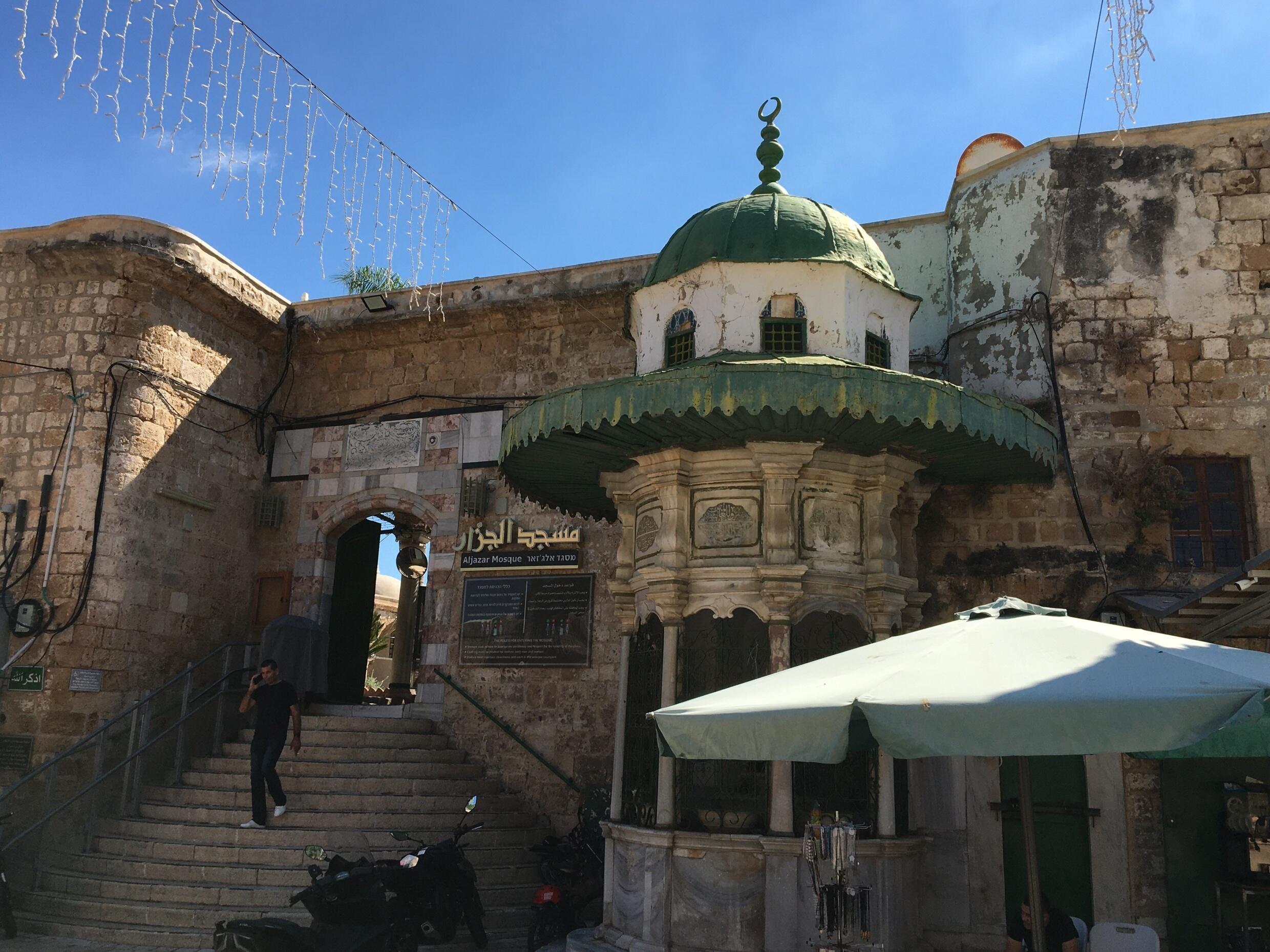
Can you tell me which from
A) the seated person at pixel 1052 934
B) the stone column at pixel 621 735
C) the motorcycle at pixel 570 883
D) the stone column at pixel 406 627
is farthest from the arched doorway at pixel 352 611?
the seated person at pixel 1052 934

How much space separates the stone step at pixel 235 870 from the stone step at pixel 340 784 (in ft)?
2.83

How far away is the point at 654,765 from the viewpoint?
300 inches

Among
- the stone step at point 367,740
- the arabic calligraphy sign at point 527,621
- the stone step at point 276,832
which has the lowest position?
the stone step at point 276,832

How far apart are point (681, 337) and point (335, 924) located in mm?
4872

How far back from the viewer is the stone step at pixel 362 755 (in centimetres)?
1035

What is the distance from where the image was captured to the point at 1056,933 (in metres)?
5.39

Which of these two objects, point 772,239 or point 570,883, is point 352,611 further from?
point 772,239

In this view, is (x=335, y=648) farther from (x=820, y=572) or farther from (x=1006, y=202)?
(x=1006, y=202)

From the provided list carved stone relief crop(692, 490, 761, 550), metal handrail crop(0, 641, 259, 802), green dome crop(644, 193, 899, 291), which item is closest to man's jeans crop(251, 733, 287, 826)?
metal handrail crop(0, 641, 259, 802)

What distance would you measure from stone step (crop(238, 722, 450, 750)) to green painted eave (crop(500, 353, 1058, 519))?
13.4ft

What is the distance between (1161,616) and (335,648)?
949 centimetres

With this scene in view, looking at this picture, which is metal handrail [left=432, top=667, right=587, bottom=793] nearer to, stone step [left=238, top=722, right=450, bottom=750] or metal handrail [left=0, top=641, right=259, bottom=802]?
stone step [left=238, top=722, right=450, bottom=750]

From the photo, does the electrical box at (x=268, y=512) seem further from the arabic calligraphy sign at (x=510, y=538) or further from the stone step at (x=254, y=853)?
the stone step at (x=254, y=853)

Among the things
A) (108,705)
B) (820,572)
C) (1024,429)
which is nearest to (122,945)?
(108,705)
